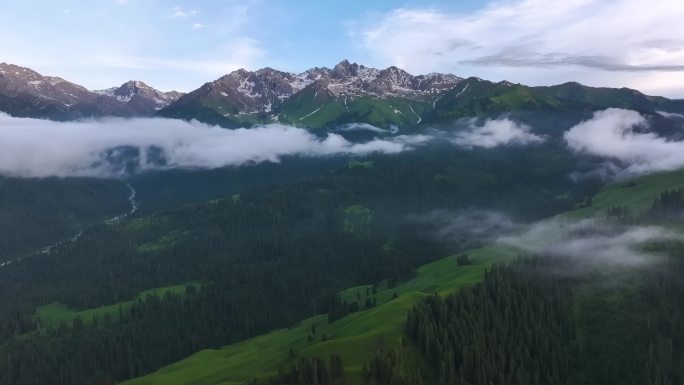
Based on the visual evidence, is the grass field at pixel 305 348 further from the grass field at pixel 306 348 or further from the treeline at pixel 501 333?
the treeline at pixel 501 333

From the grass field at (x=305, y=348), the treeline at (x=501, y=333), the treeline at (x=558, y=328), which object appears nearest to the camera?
the treeline at (x=501, y=333)

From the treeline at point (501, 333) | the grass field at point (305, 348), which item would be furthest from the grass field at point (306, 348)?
the treeline at point (501, 333)

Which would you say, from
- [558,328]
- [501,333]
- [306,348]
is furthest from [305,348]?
[558,328]

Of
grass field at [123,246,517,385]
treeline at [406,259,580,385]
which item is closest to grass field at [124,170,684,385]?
grass field at [123,246,517,385]

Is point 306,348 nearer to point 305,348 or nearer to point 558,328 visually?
point 305,348

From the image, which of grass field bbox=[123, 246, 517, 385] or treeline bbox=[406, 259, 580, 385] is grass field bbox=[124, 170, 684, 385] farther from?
treeline bbox=[406, 259, 580, 385]

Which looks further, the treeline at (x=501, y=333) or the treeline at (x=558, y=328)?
the treeline at (x=558, y=328)

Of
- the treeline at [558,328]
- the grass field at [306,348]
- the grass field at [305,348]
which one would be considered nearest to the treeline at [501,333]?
the treeline at [558,328]

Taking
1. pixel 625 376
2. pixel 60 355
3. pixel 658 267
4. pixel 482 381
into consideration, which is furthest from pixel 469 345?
pixel 60 355

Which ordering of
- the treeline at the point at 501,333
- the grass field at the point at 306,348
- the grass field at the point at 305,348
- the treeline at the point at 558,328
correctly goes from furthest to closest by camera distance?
the grass field at the point at 305,348 → the grass field at the point at 306,348 → the treeline at the point at 558,328 → the treeline at the point at 501,333
